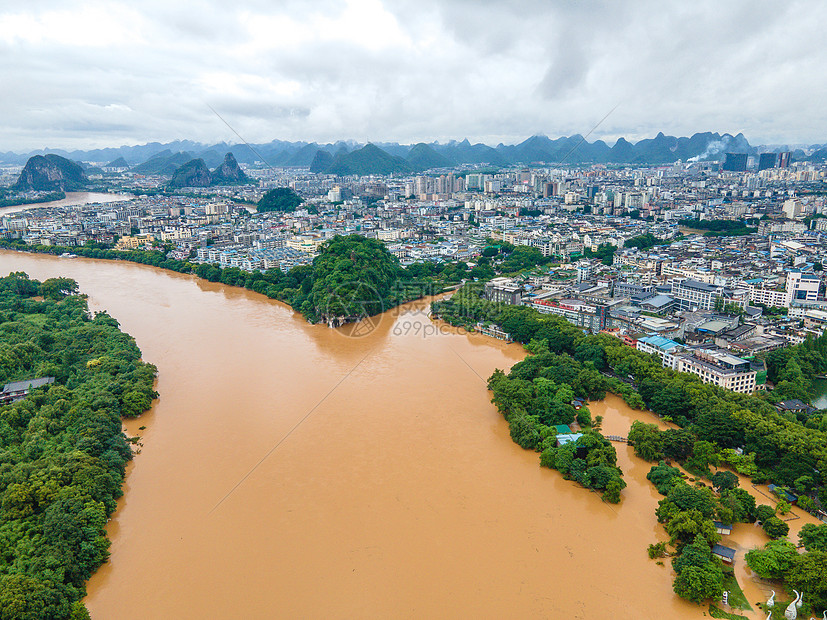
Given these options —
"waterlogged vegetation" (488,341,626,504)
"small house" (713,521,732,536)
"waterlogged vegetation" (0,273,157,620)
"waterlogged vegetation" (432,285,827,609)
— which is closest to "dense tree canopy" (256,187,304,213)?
"waterlogged vegetation" (0,273,157,620)

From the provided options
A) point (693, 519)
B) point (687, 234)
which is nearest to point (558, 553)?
point (693, 519)

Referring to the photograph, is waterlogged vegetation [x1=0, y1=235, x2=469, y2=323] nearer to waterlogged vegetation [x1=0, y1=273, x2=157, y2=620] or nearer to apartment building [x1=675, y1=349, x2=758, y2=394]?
waterlogged vegetation [x1=0, y1=273, x2=157, y2=620]

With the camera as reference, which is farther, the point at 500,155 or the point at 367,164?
the point at 500,155

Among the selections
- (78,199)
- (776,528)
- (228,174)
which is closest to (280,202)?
(78,199)

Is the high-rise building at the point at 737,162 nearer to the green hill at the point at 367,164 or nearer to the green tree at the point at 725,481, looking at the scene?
the green hill at the point at 367,164

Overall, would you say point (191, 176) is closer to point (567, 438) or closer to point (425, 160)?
point (425, 160)

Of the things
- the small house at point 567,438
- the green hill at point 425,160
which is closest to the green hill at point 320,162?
the green hill at point 425,160
